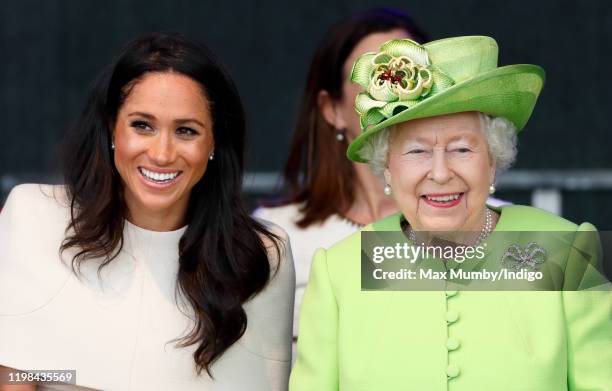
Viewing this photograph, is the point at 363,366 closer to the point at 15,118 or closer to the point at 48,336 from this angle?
the point at 48,336

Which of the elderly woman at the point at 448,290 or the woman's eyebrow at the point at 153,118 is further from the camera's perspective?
the woman's eyebrow at the point at 153,118

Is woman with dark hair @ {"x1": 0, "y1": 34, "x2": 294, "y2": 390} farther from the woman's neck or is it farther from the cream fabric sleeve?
the woman's neck

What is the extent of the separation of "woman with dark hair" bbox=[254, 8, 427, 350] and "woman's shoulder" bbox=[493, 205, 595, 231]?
1.27 m

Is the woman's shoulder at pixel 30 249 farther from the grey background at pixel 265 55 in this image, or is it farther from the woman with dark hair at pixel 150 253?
the grey background at pixel 265 55

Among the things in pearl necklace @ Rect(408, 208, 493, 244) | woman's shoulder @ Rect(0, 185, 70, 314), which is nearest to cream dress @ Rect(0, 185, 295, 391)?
woman's shoulder @ Rect(0, 185, 70, 314)

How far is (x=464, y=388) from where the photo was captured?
3537mm

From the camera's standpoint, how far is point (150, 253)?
4352 mm

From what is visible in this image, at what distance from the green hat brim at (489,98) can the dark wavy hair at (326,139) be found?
52.7 inches

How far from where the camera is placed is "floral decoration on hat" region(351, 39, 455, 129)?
3.68m

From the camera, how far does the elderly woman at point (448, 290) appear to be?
3539mm

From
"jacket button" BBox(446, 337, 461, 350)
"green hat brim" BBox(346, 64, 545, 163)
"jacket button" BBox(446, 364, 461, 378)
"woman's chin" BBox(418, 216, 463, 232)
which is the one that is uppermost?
"green hat brim" BBox(346, 64, 545, 163)

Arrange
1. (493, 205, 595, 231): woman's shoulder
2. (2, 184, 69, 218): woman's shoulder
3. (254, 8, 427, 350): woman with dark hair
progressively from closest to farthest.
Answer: (493, 205, 595, 231): woman's shoulder < (2, 184, 69, 218): woman's shoulder < (254, 8, 427, 350): woman with dark hair

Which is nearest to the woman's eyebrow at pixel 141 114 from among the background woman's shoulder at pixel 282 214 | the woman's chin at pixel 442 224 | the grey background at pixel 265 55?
the woman's chin at pixel 442 224

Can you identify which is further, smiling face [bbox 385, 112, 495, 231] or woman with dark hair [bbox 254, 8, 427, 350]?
woman with dark hair [bbox 254, 8, 427, 350]
